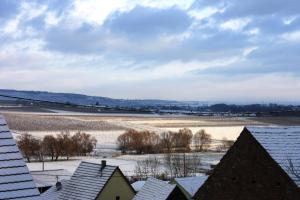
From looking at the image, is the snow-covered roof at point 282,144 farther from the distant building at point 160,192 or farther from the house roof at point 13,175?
the house roof at point 13,175

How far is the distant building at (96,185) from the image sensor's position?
80.7 ft

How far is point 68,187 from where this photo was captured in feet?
83.8

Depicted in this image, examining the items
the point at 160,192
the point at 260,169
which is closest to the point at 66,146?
the point at 160,192

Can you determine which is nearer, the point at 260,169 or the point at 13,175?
the point at 13,175

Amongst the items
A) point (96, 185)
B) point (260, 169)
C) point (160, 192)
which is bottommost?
point (96, 185)

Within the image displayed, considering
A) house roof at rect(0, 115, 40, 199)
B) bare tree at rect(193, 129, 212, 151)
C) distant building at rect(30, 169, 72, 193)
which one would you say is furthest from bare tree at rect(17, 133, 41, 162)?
house roof at rect(0, 115, 40, 199)

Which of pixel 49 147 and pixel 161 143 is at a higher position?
pixel 161 143

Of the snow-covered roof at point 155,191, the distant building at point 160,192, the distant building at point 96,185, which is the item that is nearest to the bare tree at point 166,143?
the distant building at point 96,185

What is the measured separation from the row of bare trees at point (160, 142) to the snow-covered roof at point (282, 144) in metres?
70.5

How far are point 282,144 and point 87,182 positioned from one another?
44.3 feet

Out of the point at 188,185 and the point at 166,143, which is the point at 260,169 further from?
the point at 166,143

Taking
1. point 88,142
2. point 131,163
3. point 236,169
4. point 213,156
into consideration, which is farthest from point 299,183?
point 88,142

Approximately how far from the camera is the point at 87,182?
25.4 metres

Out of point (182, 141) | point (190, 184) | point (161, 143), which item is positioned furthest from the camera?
point (182, 141)
